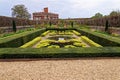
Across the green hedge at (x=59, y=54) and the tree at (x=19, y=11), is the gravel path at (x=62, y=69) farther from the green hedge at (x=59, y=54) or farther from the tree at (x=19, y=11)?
the tree at (x=19, y=11)

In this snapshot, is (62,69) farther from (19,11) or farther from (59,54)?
(19,11)

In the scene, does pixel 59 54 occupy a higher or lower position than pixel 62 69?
higher

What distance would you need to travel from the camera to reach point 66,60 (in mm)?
8367

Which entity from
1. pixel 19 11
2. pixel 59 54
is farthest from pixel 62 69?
pixel 19 11

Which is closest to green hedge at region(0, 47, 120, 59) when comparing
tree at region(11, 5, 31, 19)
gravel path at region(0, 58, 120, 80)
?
gravel path at region(0, 58, 120, 80)

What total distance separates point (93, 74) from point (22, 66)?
257 centimetres

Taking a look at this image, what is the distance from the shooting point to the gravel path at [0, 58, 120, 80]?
614 centimetres

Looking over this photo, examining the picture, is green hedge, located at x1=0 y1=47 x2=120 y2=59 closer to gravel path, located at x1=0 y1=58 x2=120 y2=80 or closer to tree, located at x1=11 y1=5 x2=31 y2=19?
gravel path, located at x1=0 y1=58 x2=120 y2=80

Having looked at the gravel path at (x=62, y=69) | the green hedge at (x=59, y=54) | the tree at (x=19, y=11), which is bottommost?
the gravel path at (x=62, y=69)

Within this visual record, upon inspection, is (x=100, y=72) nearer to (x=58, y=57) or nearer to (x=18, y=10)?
(x=58, y=57)

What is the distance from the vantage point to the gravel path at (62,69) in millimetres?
6145

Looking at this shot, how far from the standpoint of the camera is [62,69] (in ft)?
22.8

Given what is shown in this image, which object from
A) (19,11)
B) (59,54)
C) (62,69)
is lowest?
(62,69)

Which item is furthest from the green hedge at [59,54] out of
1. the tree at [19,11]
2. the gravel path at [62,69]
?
the tree at [19,11]
